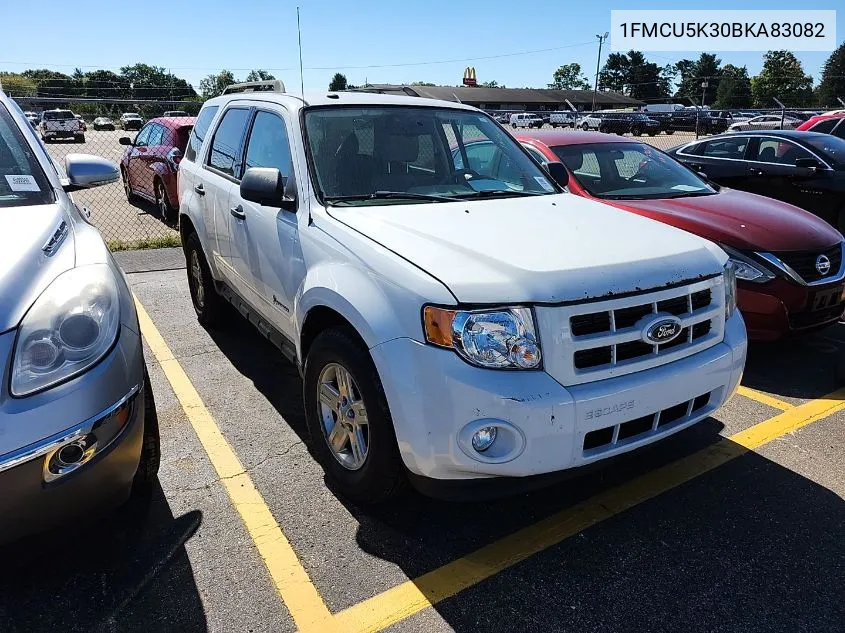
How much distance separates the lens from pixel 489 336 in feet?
7.54

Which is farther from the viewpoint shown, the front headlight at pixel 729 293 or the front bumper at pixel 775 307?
the front bumper at pixel 775 307

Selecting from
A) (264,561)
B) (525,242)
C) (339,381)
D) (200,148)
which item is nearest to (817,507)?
(525,242)

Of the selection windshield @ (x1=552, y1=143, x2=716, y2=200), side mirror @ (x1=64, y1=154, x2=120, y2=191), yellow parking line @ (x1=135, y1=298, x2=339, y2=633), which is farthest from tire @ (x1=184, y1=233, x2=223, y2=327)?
windshield @ (x1=552, y1=143, x2=716, y2=200)

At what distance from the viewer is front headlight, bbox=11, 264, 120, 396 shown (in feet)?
6.42

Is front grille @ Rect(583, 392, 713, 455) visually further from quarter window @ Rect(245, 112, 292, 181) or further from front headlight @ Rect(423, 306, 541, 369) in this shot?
quarter window @ Rect(245, 112, 292, 181)

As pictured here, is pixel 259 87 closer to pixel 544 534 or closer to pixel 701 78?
pixel 544 534

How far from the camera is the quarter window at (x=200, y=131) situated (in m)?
4.98

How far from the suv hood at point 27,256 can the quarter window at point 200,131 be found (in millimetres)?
2418

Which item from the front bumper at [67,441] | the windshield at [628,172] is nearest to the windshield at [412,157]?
the front bumper at [67,441]

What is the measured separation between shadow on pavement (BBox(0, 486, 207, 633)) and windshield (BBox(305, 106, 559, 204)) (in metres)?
1.75

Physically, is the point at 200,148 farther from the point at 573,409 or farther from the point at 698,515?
the point at 698,515

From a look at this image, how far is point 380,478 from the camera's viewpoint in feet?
8.77

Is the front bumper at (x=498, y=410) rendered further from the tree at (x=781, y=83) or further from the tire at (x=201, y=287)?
the tree at (x=781, y=83)

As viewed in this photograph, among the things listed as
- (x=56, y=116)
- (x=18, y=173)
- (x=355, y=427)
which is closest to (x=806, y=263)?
(x=355, y=427)
